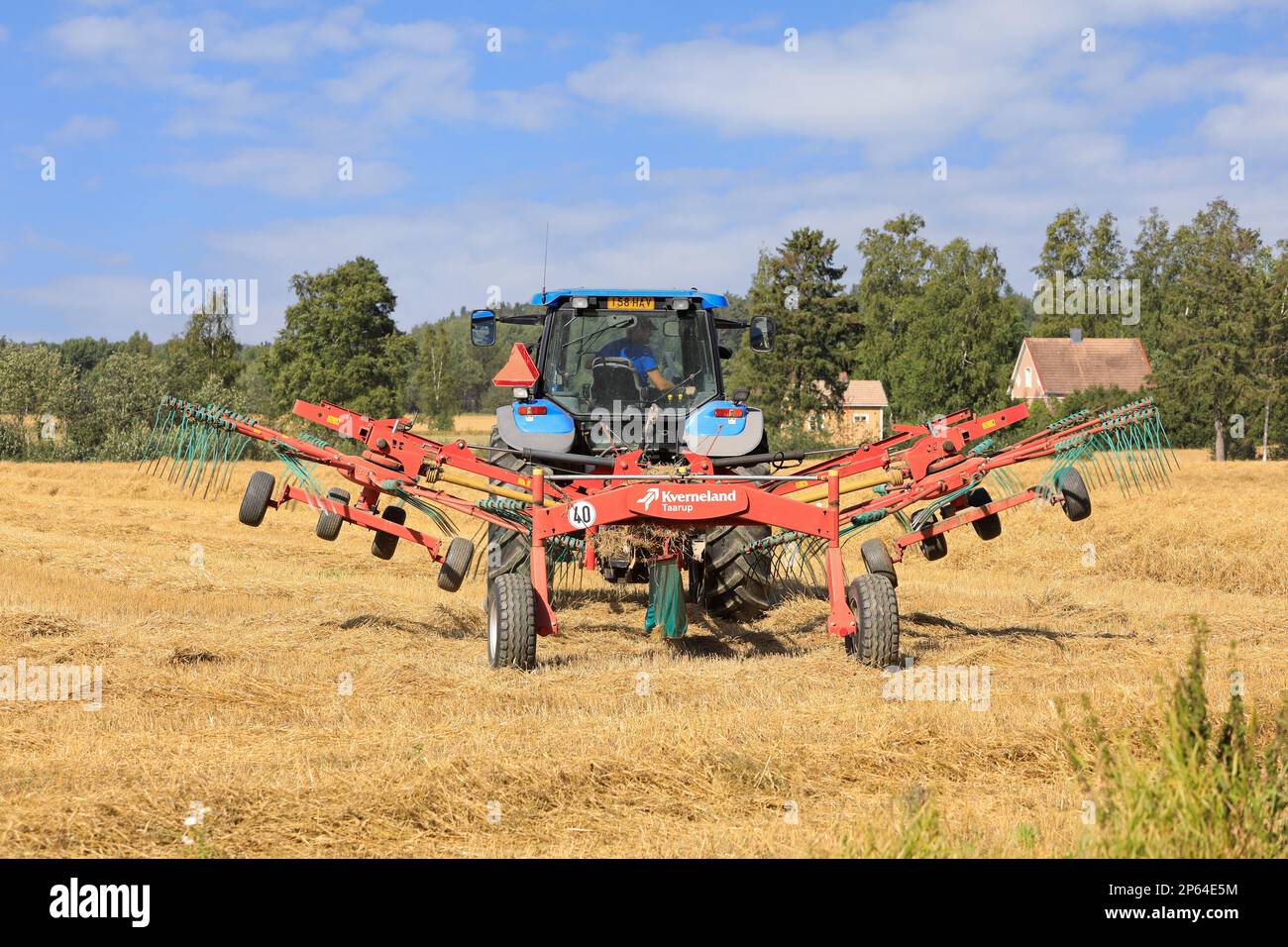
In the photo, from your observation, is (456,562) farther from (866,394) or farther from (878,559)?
(866,394)

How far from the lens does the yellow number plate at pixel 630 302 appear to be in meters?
10.6

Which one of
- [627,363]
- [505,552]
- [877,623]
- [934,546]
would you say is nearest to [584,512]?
[505,552]

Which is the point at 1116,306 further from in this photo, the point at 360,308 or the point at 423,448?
the point at 423,448

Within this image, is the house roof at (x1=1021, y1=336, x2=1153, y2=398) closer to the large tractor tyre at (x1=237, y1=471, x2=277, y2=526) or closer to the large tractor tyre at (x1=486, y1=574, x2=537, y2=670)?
the large tractor tyre at (x1=237, y1=471, x2=277, y2=526)

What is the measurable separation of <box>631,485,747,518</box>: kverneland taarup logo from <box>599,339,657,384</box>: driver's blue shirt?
2.82 m

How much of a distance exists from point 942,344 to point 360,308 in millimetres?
21324

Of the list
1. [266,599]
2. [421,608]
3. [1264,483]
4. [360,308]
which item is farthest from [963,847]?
[360,308]

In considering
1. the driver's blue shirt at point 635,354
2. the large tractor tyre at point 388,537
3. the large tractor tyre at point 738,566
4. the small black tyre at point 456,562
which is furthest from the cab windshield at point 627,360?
the small black tyre at point 456,562

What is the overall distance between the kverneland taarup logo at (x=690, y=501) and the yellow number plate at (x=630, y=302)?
119 inches

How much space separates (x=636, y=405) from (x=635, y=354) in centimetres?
49

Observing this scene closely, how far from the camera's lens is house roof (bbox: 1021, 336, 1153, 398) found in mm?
63906

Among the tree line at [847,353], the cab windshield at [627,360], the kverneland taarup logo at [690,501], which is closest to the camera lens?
the kverneland taarup logo at [690,501]

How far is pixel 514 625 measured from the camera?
25.9 ft

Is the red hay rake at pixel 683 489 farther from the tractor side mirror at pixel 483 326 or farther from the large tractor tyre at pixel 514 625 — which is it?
the tractor side mirror at pixel 483 326
